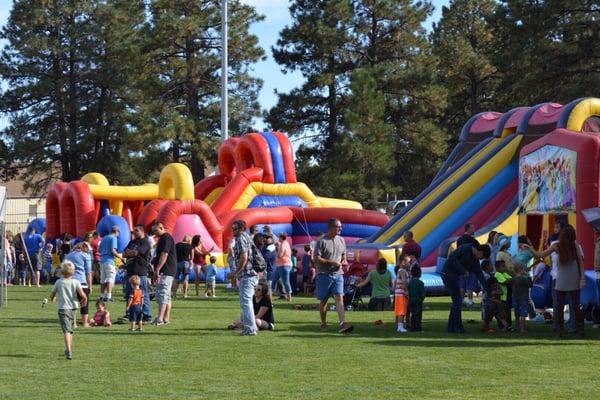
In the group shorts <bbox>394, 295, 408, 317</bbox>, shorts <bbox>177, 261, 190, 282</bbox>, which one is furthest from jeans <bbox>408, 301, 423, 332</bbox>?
shorts <bbox>177, 261, 190, 282</bbox>

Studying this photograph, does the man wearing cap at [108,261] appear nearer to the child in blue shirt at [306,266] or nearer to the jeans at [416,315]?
the child in blue shirt at [306,266]

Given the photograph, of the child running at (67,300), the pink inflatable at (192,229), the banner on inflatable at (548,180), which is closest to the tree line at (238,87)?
the pink inflatable at (192,229)

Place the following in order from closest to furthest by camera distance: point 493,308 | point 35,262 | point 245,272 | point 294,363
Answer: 1. point 294,363
2. point 245,272
3. point 493,308
4. point 35,262

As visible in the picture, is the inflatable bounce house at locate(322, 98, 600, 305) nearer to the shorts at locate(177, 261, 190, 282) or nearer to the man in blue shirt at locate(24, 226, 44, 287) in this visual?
the shorts at locate(177, 261, 190, 282)

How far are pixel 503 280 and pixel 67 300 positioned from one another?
689cm

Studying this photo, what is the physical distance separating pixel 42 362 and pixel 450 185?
15.5 meters

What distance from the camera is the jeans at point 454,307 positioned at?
593 inches

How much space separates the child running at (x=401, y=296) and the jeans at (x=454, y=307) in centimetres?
64

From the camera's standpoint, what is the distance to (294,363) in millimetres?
11656

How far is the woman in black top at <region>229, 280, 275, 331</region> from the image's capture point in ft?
50.8

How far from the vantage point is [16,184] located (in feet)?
249

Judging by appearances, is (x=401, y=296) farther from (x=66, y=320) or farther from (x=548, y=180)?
(x=548, y=180)

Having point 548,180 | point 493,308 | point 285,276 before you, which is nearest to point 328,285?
point 493,308

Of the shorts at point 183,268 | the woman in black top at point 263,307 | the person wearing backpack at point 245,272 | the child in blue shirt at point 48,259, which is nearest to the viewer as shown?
the person wearing backpack at point 245,272
